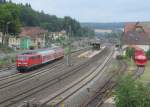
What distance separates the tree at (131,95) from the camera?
892 inches

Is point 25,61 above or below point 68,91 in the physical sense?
above

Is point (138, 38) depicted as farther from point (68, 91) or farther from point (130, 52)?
point (68, 91)

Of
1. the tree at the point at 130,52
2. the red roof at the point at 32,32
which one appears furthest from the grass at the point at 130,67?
the red roof at the point at 32,32

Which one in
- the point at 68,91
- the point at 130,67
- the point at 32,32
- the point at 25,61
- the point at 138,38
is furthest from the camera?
the point at 32,32

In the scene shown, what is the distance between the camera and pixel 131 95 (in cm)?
2289

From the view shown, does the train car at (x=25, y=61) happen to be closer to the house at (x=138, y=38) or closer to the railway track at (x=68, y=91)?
the railway track at (x=68, y=91)

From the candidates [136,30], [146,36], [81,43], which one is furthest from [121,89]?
[81,43]

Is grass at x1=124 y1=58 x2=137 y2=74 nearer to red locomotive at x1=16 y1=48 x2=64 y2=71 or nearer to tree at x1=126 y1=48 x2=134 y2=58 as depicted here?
tree at x1=126 y1=48 x2=134 y2=58

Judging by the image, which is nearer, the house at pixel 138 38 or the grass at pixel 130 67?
the grass at pixel 130 67

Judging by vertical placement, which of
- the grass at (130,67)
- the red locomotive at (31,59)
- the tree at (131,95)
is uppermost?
the tree at (131,95)

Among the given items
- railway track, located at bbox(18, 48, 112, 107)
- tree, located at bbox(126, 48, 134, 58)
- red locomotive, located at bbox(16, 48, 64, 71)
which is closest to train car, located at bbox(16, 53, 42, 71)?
red locomotive, located at bbox(16, 48, 64, 71)

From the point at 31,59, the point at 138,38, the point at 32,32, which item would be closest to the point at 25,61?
the point at 31,59

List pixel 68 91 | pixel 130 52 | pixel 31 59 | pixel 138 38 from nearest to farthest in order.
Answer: pixel 68 91 < pixel 31 59 < pixel 130 52 < pixel 138 38

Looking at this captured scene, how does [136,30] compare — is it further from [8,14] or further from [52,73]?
[52,73]
